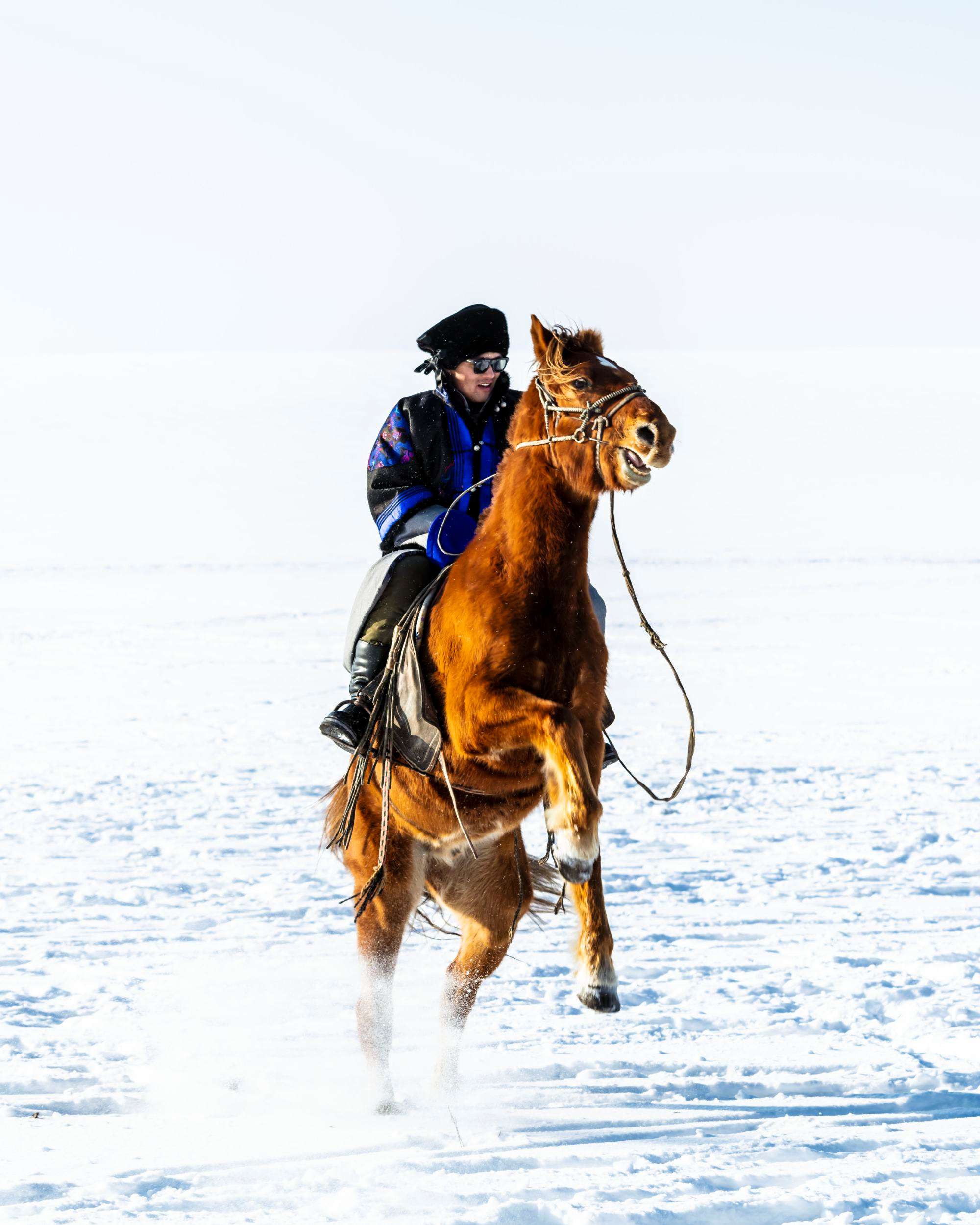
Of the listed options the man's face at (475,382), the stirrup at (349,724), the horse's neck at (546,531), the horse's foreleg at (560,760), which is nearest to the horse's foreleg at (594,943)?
the horse's foreleg at (560,760)

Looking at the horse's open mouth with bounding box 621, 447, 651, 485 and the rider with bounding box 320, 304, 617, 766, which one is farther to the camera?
the rider with bounding box 320, 304, 617, 766

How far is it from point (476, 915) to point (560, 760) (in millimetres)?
1574

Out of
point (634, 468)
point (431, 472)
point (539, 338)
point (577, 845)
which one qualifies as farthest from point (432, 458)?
point (577, 845)

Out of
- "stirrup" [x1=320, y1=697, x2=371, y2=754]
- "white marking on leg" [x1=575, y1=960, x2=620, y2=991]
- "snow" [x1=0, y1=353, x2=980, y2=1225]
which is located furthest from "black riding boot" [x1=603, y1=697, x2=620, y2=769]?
"stirrup" [x1=320, y1=697, x2=371, y2=754]

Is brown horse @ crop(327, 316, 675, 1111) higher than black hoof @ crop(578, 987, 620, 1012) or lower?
higher

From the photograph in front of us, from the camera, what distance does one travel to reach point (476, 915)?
5.54 meters

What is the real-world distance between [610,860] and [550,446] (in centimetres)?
538

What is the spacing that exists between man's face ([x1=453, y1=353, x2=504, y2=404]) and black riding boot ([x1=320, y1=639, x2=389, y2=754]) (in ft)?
3.40

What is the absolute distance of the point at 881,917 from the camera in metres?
7.91

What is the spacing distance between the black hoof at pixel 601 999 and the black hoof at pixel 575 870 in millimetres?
395

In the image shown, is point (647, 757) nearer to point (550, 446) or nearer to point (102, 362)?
point (550, 446)

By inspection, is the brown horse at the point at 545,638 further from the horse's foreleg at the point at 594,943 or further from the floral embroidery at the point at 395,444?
the floral embroidery at the point at 395,444

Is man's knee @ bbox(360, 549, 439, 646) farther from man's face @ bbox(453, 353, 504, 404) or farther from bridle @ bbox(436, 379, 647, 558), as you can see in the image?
bridle @ bbox(436, 379, 647, 558)

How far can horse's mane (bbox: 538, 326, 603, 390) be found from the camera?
4.43 meters
